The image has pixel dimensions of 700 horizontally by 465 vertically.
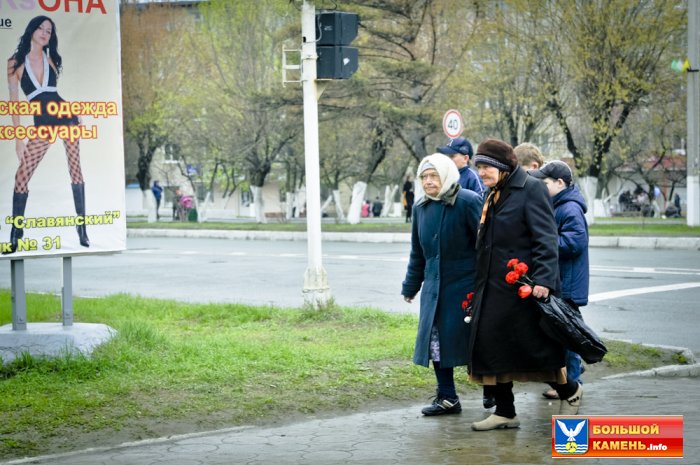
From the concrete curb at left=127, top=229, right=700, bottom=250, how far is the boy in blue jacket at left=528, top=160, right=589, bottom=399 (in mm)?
19172

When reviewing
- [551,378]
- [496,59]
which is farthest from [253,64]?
[551,378]

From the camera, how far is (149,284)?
62.0 ft

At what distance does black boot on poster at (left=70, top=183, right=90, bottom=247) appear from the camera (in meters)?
9.35

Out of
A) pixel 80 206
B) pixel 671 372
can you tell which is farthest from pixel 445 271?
pixel 80 206

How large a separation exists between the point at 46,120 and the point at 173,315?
14.0 ft

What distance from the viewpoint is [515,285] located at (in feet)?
22.0

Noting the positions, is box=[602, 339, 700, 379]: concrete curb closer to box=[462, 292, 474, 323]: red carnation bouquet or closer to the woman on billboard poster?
box=[462, 292, 474, 323]: red carnation bouquet

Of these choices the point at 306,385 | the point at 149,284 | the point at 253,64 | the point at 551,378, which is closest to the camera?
the point at 551,378

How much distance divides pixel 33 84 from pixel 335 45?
4.04 m

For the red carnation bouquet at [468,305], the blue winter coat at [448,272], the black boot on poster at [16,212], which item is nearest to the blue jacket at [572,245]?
the blue winter coat at [448,272]

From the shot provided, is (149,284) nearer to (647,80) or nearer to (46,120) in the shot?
(46,120)

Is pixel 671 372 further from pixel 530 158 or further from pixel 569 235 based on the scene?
pixel 530 158

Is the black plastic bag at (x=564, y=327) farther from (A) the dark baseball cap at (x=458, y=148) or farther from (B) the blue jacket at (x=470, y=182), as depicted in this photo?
(A) the dark baseball cap at (x=458, y=148)

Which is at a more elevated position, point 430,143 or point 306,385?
point 430,143
